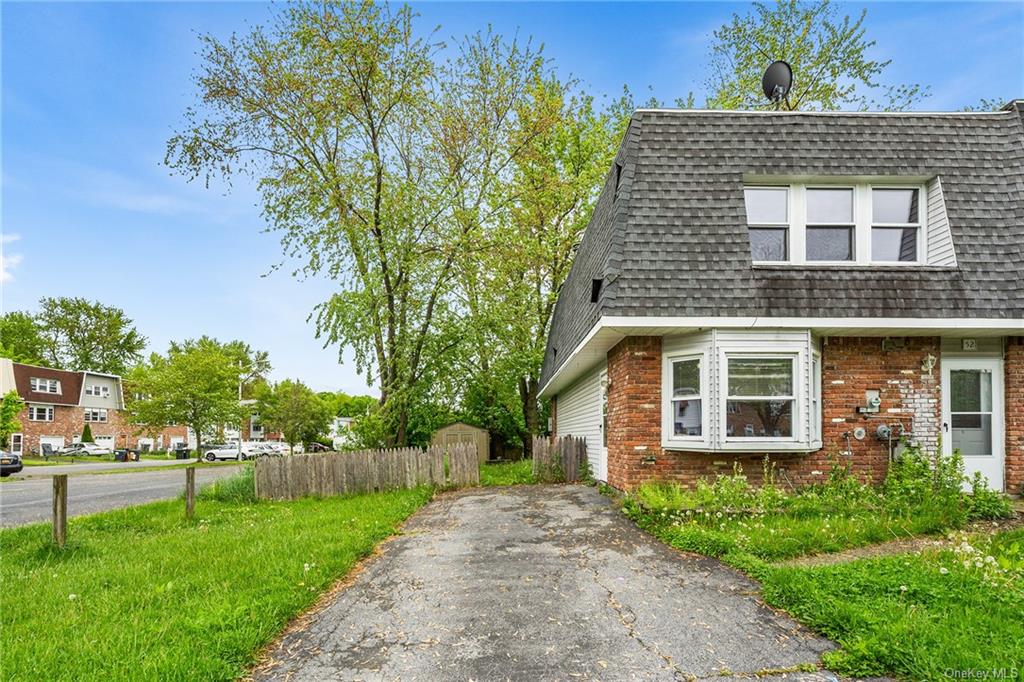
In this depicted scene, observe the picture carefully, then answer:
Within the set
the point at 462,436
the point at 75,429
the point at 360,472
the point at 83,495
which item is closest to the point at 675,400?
the point at 360,472

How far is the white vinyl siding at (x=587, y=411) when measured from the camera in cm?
1262

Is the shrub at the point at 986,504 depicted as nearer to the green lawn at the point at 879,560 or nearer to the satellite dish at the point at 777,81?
the green lawn at the point at 879,560

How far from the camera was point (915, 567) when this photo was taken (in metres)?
5.14

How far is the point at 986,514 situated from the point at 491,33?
18.8 m

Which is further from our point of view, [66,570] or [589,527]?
[589,527]

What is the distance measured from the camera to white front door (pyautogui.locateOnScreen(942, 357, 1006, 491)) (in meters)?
8.71

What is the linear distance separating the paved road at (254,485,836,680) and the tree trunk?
1786 cm

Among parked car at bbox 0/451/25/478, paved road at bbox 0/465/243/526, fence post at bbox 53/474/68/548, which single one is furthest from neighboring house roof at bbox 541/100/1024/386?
parked car at bbox 0/451/25/478

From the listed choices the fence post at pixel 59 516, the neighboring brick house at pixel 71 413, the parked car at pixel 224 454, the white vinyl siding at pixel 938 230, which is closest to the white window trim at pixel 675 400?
the white vinyl siding at pixel 938 230

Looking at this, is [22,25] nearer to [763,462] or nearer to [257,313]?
[763,462]

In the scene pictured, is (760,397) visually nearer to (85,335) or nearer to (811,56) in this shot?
(811,56)

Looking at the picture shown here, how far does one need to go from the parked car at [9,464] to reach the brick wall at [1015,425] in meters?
30.4

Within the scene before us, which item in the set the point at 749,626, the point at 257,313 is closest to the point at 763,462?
the point at 749,626

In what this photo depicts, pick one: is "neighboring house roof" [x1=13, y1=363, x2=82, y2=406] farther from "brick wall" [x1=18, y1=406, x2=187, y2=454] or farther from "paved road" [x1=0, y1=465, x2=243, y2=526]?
"paved road" [x1=0, y1=465, x2=243, y2=526]
